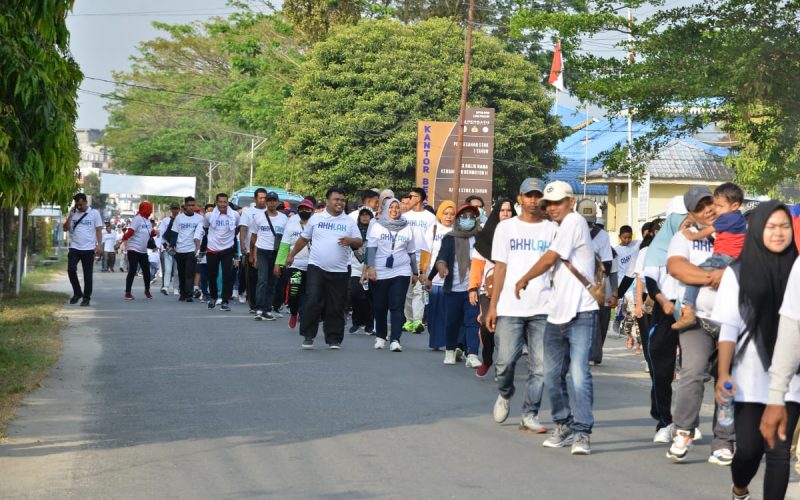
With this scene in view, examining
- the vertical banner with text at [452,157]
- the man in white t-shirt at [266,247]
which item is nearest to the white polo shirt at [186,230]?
the man in white t-shirt at [266,247]

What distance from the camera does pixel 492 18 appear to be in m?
51.2

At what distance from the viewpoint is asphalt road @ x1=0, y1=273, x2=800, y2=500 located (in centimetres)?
741

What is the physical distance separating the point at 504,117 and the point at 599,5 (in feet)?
73.0

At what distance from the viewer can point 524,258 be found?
9.35 m

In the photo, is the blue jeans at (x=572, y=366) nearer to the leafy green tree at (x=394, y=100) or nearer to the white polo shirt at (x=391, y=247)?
the white polo shirt at (x=391, y=247)

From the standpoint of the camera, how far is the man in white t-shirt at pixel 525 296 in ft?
30.6

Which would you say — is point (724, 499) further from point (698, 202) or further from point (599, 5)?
point (599, 5)

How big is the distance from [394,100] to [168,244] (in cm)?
2005

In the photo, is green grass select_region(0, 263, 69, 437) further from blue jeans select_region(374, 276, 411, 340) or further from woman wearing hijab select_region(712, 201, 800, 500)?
woman wearing hijab select_region(712, 201, 800, 500)

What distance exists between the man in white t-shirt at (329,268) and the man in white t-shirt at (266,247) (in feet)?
14.3

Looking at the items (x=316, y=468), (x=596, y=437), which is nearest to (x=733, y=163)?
(x=596, y=437)

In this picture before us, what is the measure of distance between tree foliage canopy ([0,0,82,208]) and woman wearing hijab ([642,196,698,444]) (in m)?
4.54

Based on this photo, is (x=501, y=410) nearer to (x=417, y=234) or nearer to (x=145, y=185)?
(x=417, y=234)

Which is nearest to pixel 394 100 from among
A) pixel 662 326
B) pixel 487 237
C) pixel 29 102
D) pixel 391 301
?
pixel 391 301
